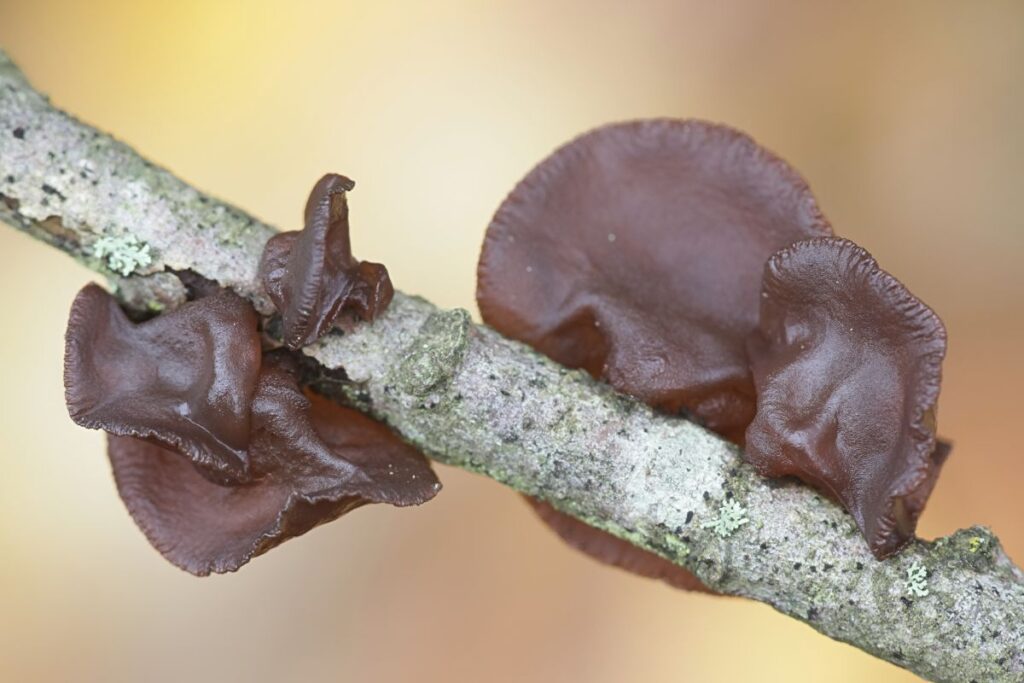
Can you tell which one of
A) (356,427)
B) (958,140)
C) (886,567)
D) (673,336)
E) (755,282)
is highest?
(958,140)

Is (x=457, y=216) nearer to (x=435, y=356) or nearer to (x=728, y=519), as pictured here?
(x=435, y=356)

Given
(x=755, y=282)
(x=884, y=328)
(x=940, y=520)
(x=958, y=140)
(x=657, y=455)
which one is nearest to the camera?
(x=884, y=328)

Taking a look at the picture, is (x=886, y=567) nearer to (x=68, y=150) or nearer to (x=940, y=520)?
(x=68, y=150)

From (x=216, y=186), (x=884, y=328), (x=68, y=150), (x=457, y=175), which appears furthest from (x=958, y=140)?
(x=68, y=150)

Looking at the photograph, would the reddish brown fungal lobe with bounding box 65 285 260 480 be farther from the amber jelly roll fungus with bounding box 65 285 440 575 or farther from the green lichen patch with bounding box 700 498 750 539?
the green lichen patch with bounding box 700 498 750 539

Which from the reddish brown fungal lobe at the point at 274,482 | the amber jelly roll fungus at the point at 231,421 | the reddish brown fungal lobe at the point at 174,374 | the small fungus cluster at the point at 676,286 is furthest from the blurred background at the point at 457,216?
the reddish brown fungal lobe at the point at 174,374

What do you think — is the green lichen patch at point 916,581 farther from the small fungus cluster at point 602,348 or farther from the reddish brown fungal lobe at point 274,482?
the reddish brown fungal lobe at point 274,482

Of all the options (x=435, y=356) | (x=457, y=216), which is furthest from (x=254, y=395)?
(x=457, y=216)
